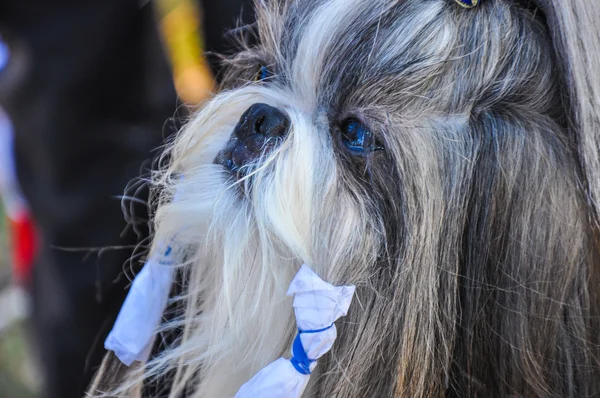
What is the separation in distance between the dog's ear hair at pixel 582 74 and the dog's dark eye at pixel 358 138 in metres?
0.32

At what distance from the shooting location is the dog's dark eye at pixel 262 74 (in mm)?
1301

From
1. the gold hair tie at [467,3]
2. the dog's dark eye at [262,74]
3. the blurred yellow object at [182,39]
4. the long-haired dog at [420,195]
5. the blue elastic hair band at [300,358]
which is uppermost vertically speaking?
the blurred yellow object at [182,39]

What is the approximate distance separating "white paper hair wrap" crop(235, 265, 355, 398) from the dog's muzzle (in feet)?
0.69

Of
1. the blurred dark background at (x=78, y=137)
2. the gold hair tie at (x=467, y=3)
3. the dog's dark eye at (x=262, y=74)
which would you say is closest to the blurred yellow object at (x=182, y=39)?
the blurred dark background at (x=78, y=137)

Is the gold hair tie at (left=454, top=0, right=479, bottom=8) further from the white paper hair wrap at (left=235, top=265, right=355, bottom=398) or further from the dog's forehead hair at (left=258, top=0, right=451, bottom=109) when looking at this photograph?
the white paper hair wrap at (left=235, top=265, right=355, bottom=398)

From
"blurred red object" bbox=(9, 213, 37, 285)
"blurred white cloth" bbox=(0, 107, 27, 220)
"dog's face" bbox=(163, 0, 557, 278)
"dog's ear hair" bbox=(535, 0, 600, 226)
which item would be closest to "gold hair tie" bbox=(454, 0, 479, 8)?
"dog's face" bbox=(163, 0, 557, 278)

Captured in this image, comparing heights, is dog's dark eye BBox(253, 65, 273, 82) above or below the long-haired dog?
above

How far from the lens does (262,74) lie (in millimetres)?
1321

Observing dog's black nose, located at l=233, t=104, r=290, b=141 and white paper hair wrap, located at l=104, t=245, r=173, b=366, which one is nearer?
dog's black nose, located at l=233, t=104, r=290, b=141

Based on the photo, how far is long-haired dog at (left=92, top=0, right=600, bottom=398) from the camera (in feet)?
3.72

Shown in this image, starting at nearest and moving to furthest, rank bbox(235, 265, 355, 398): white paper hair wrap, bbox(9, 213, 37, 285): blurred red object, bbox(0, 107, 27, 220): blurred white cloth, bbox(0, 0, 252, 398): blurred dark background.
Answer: bbox(235, 265, 355, 398): white paper hair wrap, bbox(0, 0, 252, 398): blurred dark background, bbox(0, 107, 27, 220): blurred white cloth, bbox(9, 213, 37, 285): blurred red object

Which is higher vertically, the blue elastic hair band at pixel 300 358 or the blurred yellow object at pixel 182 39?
the blurred yellow object at pixel 182 39

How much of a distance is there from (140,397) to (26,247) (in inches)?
54.1

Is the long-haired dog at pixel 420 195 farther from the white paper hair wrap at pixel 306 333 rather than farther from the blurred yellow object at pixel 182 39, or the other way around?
the blurred yellow object at pixel 182 39
